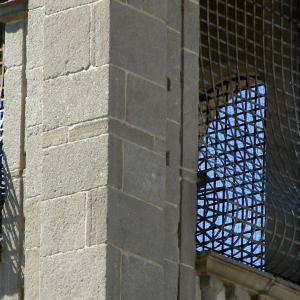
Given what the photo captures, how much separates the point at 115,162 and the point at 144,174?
1.19 ft

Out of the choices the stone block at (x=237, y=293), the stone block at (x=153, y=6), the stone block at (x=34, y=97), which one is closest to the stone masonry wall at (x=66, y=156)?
the stone block at (x=34, y=97)

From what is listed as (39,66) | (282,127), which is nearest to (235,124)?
(282,127)

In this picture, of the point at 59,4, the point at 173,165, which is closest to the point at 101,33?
the point at 59,4

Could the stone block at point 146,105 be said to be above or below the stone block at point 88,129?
above

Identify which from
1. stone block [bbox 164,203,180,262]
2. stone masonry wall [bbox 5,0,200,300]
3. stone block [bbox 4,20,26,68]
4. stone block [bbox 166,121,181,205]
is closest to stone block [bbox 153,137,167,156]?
stone masonry wall [bbox 5,0,200,300]

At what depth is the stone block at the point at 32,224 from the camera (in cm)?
1847

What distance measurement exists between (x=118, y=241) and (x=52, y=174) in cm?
93

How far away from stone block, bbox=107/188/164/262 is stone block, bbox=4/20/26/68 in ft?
6.73

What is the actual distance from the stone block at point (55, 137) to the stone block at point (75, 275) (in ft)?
3.22

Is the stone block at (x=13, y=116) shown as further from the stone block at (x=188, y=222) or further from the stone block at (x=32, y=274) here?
the stone block at (x=188, y=222)

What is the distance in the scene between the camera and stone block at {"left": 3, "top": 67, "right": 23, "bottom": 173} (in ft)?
62.6

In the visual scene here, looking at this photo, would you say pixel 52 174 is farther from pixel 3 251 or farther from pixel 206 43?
pixel 206 43

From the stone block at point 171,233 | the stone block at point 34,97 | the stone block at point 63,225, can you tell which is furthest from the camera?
the stone block at point 34,97

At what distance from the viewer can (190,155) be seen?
1891 cm
